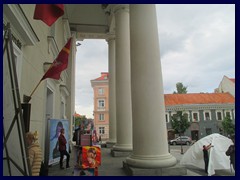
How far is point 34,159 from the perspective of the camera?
4.65 m

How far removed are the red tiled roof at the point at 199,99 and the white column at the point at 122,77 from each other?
142 ft

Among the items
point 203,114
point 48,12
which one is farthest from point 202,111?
point 48,12

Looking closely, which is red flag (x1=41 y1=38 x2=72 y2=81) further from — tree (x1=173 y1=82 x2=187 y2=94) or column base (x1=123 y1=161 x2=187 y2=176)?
tree (x1=173 y1=82 x2=187 y2=94)

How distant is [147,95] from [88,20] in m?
16.8

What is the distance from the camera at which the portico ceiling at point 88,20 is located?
771 inches

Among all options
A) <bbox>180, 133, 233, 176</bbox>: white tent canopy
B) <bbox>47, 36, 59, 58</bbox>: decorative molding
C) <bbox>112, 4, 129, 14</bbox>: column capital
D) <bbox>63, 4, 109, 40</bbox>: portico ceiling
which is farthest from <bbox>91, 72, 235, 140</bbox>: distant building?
<bbox>47, 36, 59, 58</bbox>: decorative molding

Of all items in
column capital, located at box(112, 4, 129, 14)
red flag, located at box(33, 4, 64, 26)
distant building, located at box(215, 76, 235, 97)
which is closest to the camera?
red flag, located at box(33, 4, 64, 26)

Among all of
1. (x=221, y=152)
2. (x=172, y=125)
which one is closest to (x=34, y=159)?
(x=221, y=152)

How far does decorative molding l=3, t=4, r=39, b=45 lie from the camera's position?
197 inches

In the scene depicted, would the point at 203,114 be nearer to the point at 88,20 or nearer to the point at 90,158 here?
the point at 88,20

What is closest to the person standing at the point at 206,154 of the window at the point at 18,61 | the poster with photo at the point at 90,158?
the poster with photo at the point at 90,158

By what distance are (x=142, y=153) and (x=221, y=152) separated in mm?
6779

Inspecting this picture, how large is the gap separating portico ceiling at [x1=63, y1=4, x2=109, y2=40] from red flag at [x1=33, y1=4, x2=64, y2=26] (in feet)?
52.1
